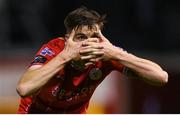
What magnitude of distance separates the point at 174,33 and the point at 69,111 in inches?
237

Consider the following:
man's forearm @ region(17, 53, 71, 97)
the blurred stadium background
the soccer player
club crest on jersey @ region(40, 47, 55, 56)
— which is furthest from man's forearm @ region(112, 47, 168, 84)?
the blurred stadium background

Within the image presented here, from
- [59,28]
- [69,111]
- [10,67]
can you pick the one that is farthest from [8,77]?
[69,111]

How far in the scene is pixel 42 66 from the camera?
589 centimetres

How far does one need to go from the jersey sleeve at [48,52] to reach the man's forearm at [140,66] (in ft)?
1.38

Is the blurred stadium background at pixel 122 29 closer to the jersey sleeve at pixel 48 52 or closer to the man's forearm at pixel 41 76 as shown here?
the jersey sleeve at pixel 48 52

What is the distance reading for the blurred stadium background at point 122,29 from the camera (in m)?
11.1

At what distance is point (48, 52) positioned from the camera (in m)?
6.17

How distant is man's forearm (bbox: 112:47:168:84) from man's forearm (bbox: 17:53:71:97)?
34cm

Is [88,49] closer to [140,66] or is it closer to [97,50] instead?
[97,50]

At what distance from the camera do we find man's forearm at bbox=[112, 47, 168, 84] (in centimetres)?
598

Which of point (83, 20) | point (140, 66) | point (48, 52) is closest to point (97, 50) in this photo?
point (83, 20)

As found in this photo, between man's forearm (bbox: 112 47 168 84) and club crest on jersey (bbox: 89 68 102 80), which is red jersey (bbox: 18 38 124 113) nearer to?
club crest on jersey (bbox: 89 68 102 80)

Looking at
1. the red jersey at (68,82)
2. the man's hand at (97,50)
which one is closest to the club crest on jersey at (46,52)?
the red jersey at (68,82)

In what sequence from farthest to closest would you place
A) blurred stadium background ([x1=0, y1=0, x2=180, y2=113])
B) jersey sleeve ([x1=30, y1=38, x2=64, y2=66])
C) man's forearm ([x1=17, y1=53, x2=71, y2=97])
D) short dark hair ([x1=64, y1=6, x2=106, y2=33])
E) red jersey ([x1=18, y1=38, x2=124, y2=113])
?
blurred stadium background ([x1=0, y1=0, x2=180, y2=113]), red jersey ([x1=18, y1=38, x2=124, y2=113]), jersey sleeve ([x1=30, y1=38, x2=64, y2=66]), short dark hair ([x1=64, y1=6, x2=106, y2=33]), man's forearm ([x1=17, y1=53, x2=71, y2=97])
